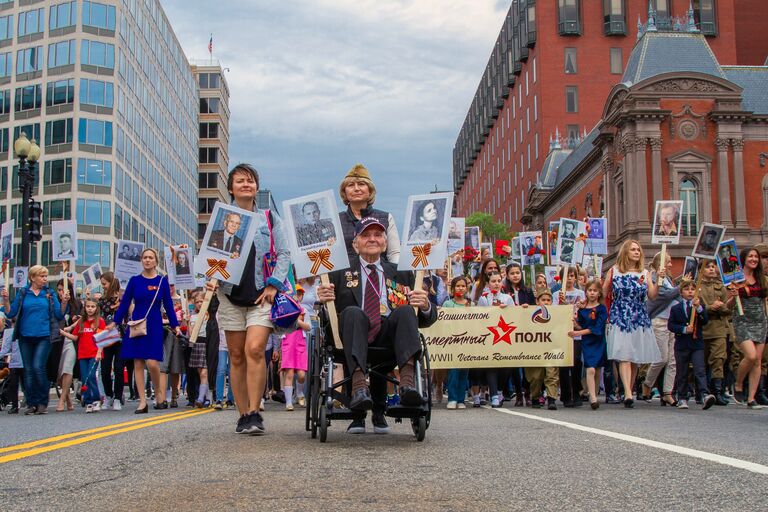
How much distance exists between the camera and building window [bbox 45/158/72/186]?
60.2 m

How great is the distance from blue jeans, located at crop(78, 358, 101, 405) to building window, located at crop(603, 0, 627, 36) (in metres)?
69.6

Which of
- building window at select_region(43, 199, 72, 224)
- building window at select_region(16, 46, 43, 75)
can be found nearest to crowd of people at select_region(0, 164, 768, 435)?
building window at select_region(43, 199, 72, 224)

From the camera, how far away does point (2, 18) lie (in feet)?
210

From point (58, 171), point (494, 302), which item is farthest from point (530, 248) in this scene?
point (58, 171)

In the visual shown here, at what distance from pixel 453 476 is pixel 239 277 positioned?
10.4 feet

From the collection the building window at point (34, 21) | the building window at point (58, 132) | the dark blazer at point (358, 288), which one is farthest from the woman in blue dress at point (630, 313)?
the building window at point (34, 21)

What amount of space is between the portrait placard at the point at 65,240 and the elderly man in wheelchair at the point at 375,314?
428 inches

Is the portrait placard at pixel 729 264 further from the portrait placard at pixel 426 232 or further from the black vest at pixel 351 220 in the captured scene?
the black vest at pixel 351 220

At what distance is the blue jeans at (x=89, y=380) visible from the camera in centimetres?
1315

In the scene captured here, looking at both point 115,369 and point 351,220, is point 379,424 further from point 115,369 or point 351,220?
point 115,369

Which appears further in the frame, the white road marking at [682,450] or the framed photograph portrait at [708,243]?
the framed photograph portrait at [708,243]

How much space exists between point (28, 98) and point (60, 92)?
297cm

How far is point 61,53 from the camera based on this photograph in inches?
2420

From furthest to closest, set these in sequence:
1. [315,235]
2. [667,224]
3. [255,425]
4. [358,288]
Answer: [667,224] → [255,425] → [315,235] → [358,288]
